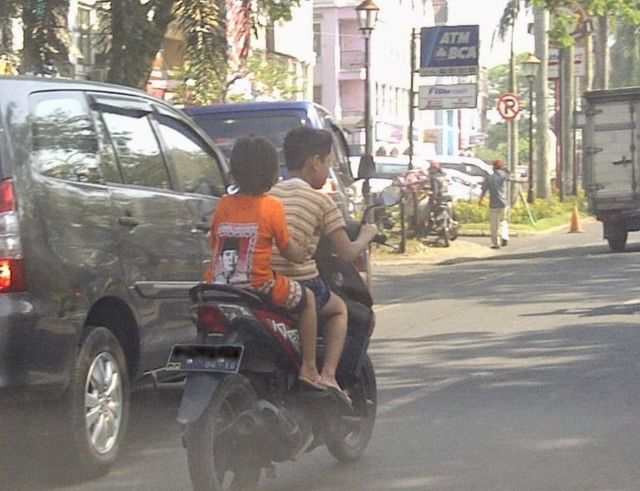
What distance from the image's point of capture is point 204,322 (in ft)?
21.6

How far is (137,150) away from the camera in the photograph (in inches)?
333

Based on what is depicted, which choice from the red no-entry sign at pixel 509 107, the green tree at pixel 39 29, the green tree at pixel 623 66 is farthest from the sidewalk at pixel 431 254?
the green tree at pixel 623 66

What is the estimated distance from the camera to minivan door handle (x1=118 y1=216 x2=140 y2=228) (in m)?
7.89

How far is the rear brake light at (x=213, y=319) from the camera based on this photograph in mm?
6527

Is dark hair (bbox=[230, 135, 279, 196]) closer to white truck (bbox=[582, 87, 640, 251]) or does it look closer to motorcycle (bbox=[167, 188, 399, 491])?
motorcycle (bbox=[167, 188, 399, 491])

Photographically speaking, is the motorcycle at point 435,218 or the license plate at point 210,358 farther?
the motorcycle at point 435,218

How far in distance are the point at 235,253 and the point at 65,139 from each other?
131 centimetres

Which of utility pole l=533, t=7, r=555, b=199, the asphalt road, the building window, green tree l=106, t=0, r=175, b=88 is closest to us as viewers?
the asphalt road

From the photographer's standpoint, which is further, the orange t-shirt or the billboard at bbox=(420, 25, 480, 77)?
the billboard at bbox=(420, 25, 480, 77)

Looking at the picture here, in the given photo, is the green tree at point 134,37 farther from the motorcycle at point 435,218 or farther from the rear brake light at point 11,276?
the motorcycle at point 435,218

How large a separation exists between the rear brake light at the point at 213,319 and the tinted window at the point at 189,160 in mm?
2359

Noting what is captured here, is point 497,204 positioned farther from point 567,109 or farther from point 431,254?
point 567,109

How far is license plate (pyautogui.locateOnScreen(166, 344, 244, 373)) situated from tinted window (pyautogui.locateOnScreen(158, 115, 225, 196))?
8.19ft

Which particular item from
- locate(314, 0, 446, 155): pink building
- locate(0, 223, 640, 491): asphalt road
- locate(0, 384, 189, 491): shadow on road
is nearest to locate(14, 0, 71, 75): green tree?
locate(0, 223, 640, 491): asphalt road
